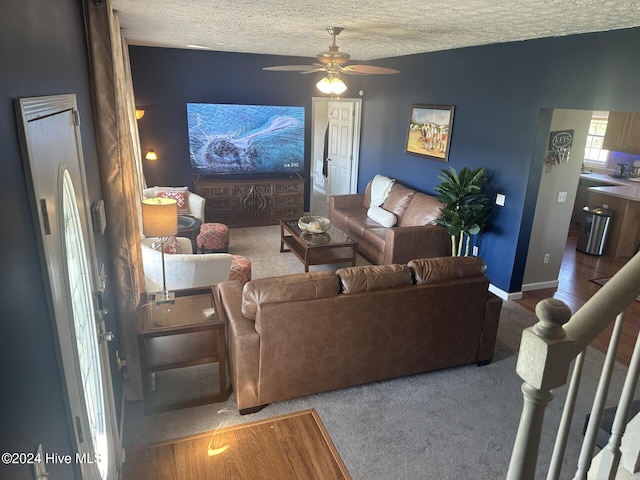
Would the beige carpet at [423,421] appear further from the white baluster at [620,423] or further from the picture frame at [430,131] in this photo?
the picture frame at [430,131]

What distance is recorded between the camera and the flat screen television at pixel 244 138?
270 inches

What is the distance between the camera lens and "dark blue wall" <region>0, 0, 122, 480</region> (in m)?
0.97

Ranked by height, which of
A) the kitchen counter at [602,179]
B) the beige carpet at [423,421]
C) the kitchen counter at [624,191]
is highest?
the kitchen counter at [602,179]

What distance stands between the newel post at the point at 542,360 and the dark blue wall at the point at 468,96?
3519 mm

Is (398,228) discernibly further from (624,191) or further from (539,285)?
(624,191)

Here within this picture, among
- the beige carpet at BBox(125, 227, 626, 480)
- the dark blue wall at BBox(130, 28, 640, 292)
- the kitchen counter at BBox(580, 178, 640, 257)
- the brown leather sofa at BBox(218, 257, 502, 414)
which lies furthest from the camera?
the kitchen counter at BBox(580, 178, 640, 257)

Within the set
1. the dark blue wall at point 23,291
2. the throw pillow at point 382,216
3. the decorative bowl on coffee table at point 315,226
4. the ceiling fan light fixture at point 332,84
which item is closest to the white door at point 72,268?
the dark blue wall at point 23,291

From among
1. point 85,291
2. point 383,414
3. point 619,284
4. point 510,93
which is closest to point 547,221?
point 510,93

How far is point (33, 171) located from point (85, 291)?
913 millimetres

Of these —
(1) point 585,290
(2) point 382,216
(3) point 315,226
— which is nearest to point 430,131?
(2) point 382,216

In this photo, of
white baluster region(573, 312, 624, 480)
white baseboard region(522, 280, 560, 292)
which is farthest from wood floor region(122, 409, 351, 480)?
white baseboard region(522, 280, 560, 292)

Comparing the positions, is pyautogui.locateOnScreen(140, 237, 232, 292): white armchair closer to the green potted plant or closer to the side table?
the side table

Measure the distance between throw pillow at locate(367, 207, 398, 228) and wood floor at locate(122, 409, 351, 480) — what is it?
353 cm

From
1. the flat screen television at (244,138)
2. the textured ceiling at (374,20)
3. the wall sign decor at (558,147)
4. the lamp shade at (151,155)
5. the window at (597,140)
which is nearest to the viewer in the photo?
the textured ceiling at (374,20)
